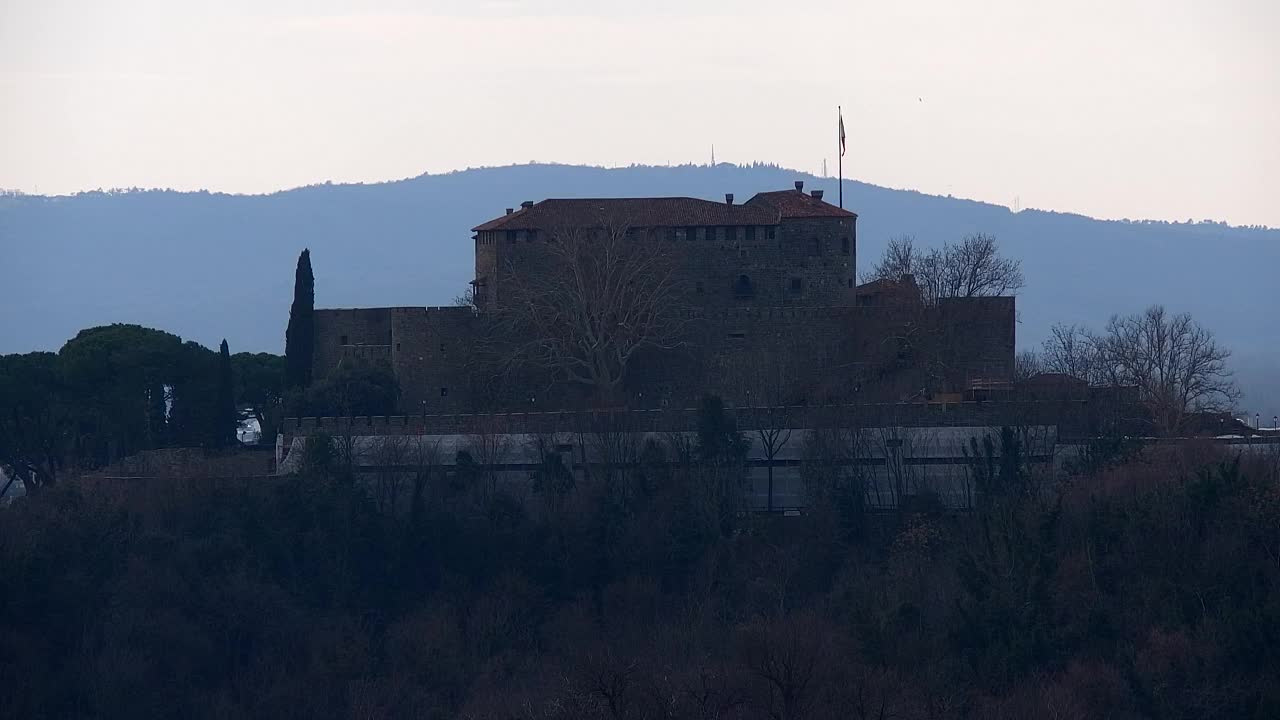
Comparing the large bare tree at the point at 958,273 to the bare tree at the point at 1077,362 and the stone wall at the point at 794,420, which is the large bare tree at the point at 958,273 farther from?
the stone wall at the point at 794,420

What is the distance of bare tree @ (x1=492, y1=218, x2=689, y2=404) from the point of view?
43312mm

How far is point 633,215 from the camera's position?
1828 inches

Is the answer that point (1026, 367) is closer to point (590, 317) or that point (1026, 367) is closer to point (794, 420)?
point (794, 420)

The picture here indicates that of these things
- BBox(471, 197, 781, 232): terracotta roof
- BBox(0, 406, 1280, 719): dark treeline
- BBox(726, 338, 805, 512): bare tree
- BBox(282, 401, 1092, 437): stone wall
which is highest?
BBox(471, 197, 781, 232): terracotta roof

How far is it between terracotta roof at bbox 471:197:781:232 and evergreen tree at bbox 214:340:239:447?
6.57m

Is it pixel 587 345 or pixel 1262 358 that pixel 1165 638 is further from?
pixel 1262 358

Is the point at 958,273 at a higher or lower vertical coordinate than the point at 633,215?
lower

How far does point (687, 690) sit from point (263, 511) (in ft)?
44.3

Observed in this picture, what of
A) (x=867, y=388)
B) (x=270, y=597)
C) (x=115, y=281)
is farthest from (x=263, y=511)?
(x=115, y=281)

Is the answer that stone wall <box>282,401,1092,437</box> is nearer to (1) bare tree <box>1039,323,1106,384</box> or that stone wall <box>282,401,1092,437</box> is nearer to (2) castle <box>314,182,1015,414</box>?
(2) castle <box>314,182,1015,414</box>

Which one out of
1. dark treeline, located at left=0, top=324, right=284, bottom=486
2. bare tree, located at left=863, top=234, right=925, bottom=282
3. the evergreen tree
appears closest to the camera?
dark treeline, located at left=0, top=324, right=284, bottom=486

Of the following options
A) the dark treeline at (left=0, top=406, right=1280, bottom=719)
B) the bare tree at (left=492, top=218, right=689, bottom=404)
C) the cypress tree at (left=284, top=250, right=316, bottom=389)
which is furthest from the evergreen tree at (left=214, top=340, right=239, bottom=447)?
the bare tree at (left=492, top=218, right=689, bottom=404)

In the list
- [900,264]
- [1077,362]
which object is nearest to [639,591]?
[900,264]

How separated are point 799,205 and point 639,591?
1169 cm
